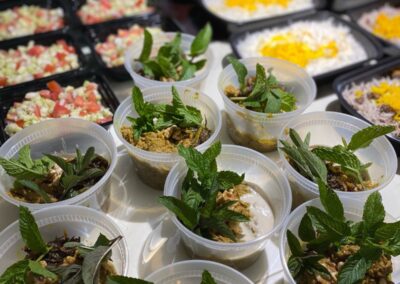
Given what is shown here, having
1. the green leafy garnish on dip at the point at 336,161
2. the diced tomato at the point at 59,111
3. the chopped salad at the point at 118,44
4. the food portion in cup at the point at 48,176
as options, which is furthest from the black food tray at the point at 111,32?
the green leafy garnish on dip at the point at 336,161

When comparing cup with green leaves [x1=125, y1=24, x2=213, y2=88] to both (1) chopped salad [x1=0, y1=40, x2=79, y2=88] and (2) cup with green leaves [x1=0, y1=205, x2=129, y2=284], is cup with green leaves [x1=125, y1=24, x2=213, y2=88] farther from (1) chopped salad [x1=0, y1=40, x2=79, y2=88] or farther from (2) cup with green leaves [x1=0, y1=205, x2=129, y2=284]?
(2) cup with green leaves [x1=0, y1=205, x2=129, y2=284]

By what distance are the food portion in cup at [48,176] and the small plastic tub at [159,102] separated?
12cm

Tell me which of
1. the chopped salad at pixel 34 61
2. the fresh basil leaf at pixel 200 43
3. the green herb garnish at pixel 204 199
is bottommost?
the chopped salad at pixel 34 61

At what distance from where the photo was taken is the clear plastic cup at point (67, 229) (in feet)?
3.39

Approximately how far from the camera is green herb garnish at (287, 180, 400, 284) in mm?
982

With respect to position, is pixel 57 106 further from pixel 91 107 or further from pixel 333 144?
pixel 333 144

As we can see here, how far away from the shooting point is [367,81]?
171 centimetres

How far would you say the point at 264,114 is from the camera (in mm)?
1349

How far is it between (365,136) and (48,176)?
99 cm

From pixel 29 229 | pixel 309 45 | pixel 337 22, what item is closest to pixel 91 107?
pixel 29 229

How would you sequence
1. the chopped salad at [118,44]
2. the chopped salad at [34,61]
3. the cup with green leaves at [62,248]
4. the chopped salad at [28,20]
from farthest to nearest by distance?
the chopped salad at [28,20] → the chopped salad at [118,44] → the chopped salad at [34,61] → the cup with green leaves at [62,248]

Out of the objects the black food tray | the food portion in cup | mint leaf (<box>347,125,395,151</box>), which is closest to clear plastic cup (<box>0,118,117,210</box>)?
the food portion in cup

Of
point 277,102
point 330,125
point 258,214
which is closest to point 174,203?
point 258,214

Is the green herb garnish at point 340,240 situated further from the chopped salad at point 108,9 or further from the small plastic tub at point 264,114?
the chopped salad at point 108,9
